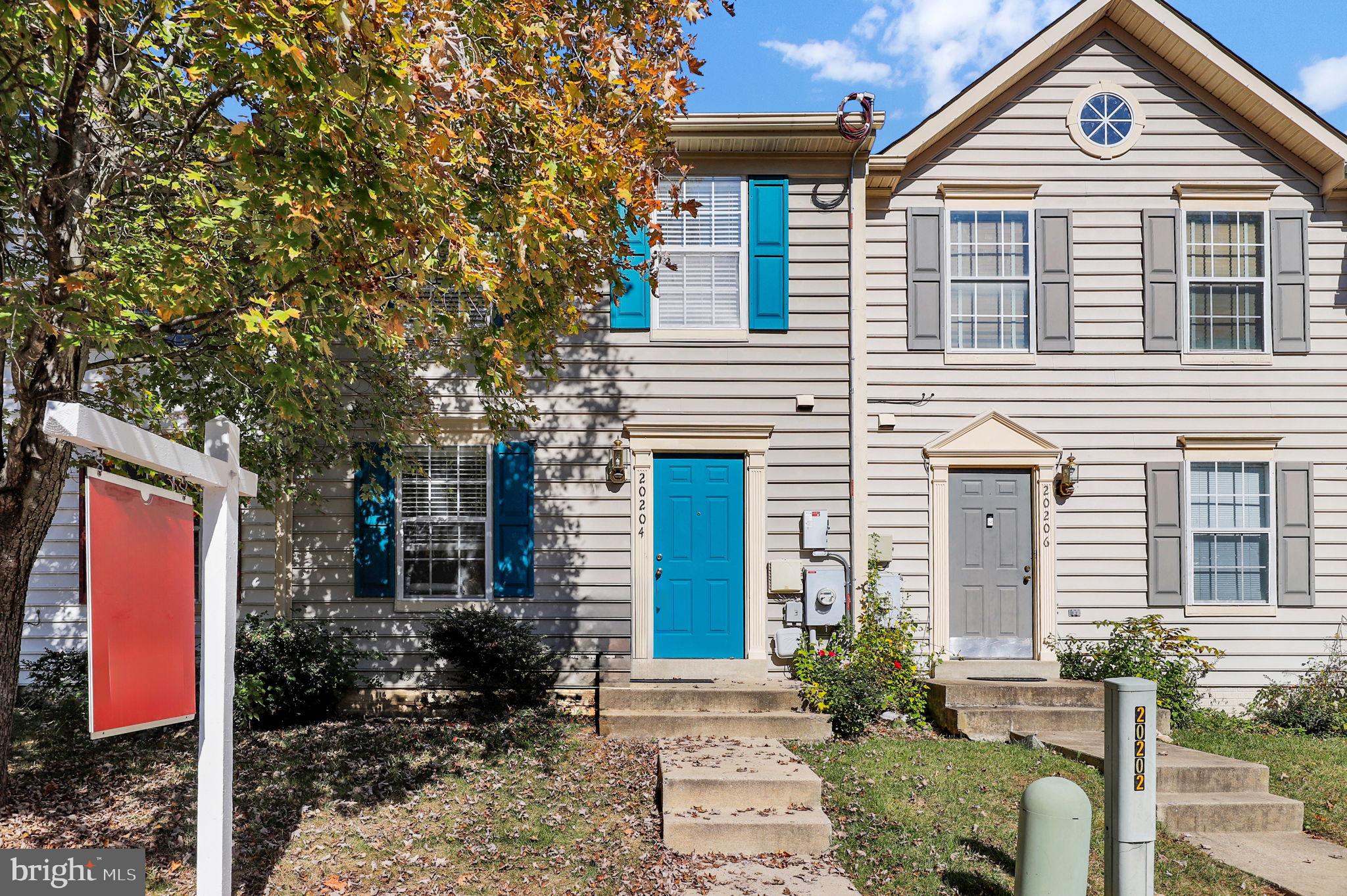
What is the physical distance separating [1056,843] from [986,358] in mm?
5634

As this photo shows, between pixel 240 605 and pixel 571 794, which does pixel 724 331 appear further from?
pixel 240 605

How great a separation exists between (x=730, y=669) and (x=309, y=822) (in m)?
4.12

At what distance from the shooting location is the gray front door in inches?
348

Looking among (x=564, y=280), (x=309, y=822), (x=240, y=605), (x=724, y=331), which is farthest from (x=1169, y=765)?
(x=240, y=605)

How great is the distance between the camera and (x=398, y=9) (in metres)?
3.76

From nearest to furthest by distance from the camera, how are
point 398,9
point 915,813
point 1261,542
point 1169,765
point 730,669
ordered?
point 398,9
point 915,813
point 1169,765
point 730,669
point 1261,542

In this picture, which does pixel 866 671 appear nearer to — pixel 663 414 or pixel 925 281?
pixel 663 414

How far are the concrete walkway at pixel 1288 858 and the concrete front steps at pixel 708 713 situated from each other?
2998 mm

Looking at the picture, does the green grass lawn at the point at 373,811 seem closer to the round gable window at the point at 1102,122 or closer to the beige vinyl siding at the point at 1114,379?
the beige vinyl siding at the point at 1114,379

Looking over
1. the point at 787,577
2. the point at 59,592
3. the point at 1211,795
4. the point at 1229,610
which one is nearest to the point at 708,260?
the point at 787,577

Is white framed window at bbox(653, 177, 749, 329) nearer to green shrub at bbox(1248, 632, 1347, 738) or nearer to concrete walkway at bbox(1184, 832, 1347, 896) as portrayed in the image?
concrete walkway at bbox(1184, 832, 1347, 896)

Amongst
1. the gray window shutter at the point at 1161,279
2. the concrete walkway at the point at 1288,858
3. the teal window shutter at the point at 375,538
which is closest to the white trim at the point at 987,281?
the gray window shutter at the point at 1161,279

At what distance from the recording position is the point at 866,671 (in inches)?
313

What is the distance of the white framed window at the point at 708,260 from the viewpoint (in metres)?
8.76
